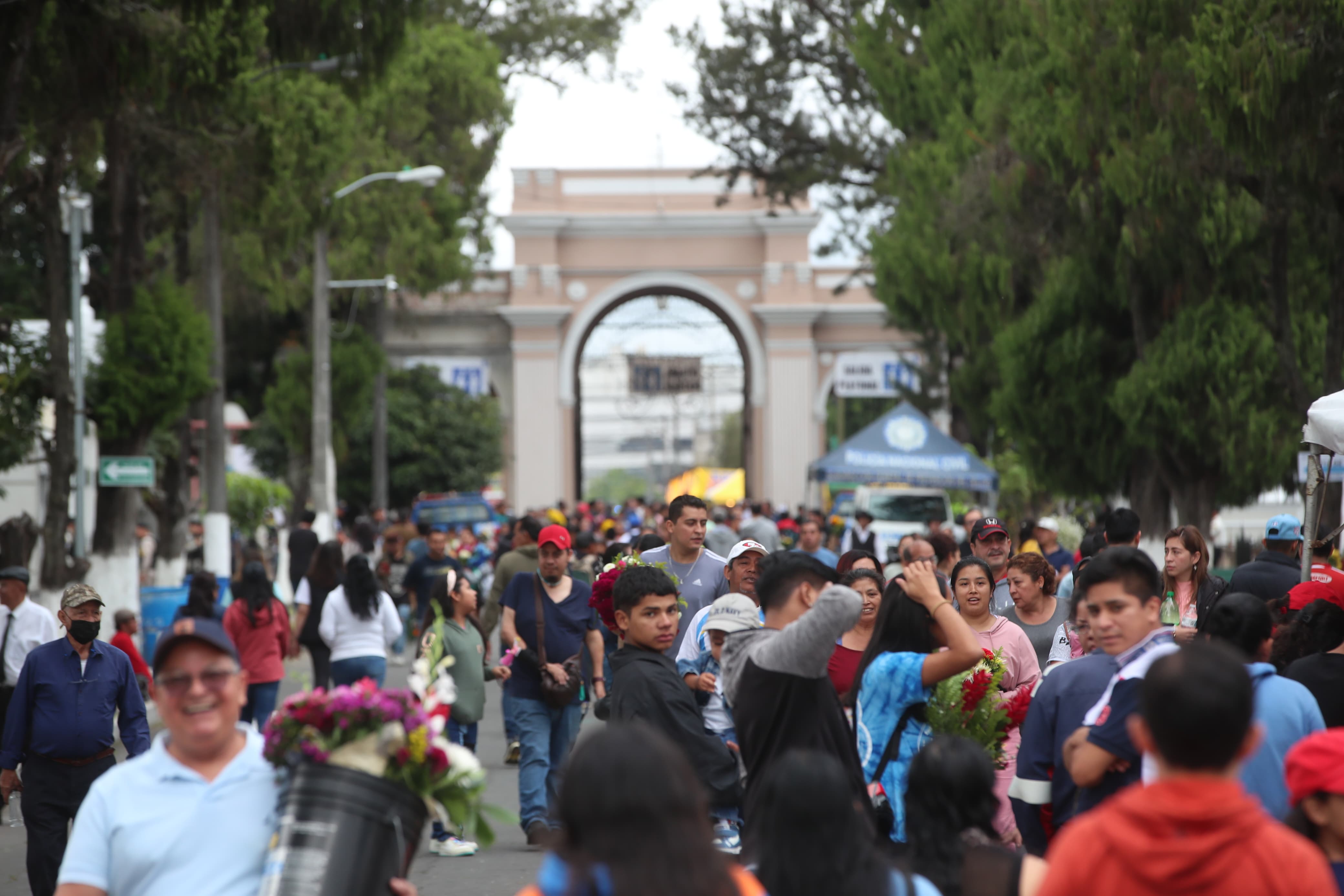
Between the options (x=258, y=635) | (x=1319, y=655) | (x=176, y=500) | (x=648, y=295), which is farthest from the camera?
(x=648, y=295)

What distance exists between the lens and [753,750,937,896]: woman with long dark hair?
9.33ft

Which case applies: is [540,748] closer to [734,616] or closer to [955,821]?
[734,616]

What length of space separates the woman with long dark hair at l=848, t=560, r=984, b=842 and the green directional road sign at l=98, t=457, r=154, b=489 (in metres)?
13.4

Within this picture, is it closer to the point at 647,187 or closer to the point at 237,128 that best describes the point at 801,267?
the point at 647,187

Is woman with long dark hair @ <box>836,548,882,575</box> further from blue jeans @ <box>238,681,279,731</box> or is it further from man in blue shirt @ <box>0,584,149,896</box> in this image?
blue jeans @ <box>238,681,279,731</box>

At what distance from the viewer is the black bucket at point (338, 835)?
10.6 ft

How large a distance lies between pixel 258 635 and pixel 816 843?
8.86m

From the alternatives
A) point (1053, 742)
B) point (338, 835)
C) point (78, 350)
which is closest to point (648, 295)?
point (78, 350)

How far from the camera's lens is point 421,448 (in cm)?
4234

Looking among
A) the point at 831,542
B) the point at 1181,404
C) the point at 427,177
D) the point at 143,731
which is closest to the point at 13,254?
the point at 427,177

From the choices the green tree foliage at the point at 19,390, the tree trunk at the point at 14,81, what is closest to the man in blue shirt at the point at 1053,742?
the tree trunk at the point at 14,81

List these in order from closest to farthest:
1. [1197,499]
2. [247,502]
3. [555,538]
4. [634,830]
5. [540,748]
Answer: [634,830] < [540,748] < [555,538] < [1197,499] < [247,502]

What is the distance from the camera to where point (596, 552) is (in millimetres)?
16703

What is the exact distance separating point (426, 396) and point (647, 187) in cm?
962
